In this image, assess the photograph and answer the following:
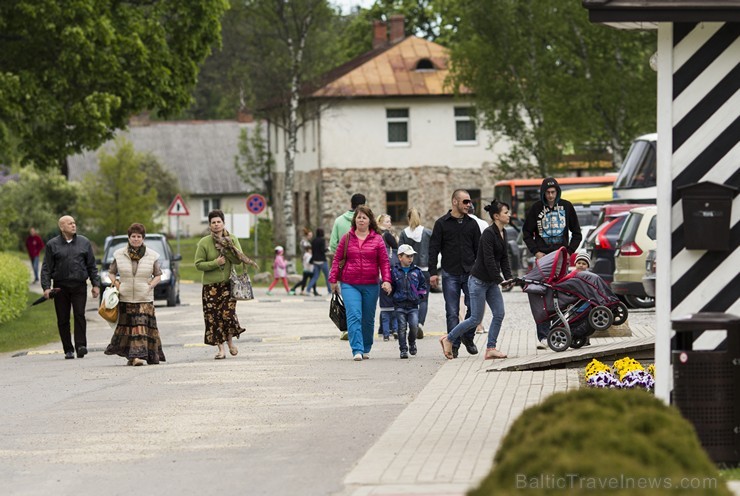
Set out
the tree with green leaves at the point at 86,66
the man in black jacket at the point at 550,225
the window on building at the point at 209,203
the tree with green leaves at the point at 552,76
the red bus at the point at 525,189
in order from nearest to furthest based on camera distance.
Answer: the man in black jacket at the point at 550,225 < the tree with green leaves at the point at 86,66 < the red bus at the point at 525,189 < the tree with green leaves at the point at 552,76 < the window on building at the point at 209,203

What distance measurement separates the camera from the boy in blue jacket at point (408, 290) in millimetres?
18234

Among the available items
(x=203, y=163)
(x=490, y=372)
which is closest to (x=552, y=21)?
(x=490, y=372)

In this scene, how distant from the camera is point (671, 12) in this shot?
963cm

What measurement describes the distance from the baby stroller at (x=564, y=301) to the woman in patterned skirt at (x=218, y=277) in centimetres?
347

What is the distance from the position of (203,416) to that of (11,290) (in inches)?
577

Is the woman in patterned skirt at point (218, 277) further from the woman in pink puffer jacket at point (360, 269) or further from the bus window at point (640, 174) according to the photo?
the bus window at point (640, 174)

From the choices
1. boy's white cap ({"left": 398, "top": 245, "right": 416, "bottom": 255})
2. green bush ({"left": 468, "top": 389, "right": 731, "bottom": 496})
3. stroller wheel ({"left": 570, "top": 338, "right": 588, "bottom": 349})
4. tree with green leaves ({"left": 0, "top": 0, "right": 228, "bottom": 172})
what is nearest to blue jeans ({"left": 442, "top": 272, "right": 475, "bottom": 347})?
boy's white cap ({"left": 398, "top": 245, "right": 416, "bottom": 255})

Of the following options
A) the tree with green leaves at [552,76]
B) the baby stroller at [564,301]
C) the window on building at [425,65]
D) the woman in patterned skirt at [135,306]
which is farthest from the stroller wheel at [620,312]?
the window on building at [425,65]

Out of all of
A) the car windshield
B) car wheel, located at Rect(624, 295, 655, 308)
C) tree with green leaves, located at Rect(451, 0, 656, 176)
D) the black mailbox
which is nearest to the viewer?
the black mailbox

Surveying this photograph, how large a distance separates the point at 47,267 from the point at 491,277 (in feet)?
21.0

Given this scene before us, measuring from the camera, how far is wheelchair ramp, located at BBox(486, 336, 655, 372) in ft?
48.8

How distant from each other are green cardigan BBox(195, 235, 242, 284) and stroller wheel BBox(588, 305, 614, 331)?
167 inches

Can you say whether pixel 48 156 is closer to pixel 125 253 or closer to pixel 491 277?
pixel 125 253

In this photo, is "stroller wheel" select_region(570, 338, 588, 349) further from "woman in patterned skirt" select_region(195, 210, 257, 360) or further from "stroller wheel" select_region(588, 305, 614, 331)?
"woman in patterned skirt" select_region(195, 210, 257, 360)
